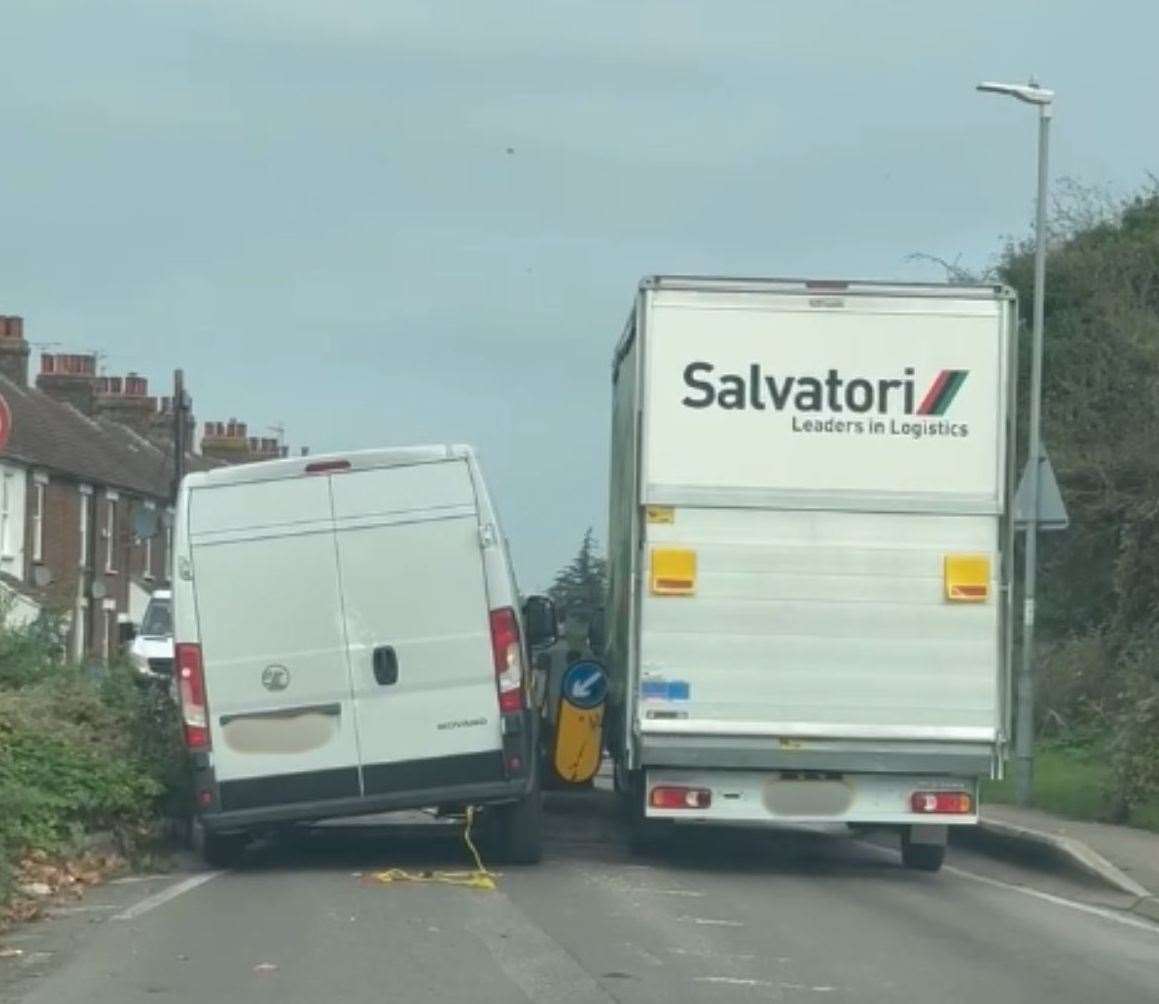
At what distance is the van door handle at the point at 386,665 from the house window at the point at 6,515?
33074mm

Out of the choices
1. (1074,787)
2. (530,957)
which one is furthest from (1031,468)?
(530,957)

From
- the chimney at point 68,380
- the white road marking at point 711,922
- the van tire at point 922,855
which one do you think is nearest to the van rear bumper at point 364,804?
the white road marking at point 711,922

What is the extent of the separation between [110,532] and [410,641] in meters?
40.0

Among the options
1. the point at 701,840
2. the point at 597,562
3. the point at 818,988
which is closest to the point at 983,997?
the point at 818,988

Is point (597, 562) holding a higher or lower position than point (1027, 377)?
lower

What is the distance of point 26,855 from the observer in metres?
15.4

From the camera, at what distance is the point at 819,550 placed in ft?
51.9

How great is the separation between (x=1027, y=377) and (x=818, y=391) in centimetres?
2145

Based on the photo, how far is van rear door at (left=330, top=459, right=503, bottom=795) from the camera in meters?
15.6

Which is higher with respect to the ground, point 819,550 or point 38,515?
point 819,550

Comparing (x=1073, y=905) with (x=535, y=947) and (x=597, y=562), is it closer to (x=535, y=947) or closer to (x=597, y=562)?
(x=535, y=947)

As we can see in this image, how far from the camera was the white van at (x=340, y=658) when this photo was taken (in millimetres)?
15562

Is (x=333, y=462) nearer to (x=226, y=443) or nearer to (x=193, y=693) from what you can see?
(x=193, y=693)

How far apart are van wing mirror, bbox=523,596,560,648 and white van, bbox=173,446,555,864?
1.39 meters
